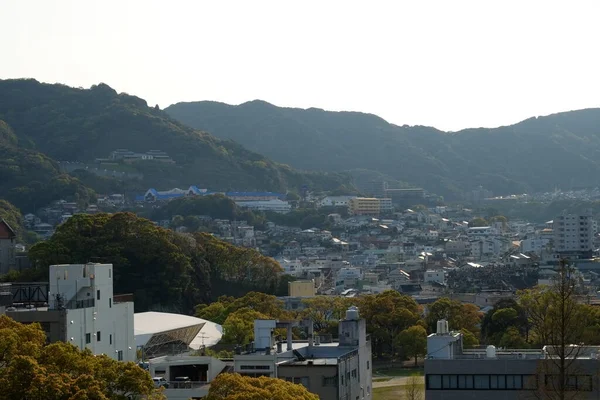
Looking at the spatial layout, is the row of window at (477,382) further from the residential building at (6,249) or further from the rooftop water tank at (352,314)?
the residential building at (6,249)

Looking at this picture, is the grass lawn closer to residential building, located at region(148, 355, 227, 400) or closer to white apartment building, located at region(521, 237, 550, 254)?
residential building, located at region(148, 355, 227, 400)

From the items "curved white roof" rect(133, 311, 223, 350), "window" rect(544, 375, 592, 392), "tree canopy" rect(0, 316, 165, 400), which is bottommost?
"curved white roof" rect(133, 311, 223, 350)

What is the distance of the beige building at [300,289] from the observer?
85188 mm

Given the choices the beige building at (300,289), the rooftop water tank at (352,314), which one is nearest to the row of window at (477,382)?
the rooftop water tank at (352,314)

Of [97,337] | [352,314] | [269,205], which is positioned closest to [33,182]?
[269,205]

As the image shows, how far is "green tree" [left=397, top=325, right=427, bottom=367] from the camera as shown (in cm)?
5938

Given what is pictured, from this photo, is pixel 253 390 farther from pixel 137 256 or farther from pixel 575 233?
pixel 575 233

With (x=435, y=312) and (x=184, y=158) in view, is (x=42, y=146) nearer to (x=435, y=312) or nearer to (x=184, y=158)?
(x=184, y=158)

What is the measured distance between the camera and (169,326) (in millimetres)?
52125

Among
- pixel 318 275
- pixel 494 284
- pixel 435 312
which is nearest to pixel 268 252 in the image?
pixel 318 275

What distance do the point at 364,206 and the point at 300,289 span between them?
108 meters

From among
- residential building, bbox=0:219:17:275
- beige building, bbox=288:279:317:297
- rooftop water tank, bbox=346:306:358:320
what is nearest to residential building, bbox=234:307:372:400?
rooftop water tank, bbox=346:306:358:320

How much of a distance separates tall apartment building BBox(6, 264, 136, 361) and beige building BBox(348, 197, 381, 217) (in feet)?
503

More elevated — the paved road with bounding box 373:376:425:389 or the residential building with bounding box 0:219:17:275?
the residential building with bounding box 0:219:17:275
